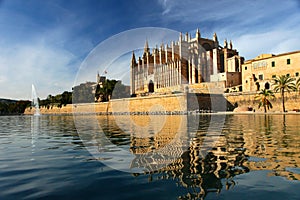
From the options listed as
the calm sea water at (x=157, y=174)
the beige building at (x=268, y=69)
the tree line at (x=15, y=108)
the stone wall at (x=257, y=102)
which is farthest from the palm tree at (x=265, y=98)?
the tree line at (x=15, y=108)

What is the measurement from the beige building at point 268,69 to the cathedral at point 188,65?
20.2 ft

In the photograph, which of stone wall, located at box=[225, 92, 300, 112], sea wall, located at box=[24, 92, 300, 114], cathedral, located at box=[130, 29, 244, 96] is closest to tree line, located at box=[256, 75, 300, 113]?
stone wall, located at box=[225, 92, 300, 112]

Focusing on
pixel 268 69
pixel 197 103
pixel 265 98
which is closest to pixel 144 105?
pixel 197 103

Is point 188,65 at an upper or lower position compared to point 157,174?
upper

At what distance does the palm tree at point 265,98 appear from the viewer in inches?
1671

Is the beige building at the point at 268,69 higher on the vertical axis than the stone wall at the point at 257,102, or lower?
higher

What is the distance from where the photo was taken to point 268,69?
51.6m

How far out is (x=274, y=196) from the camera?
3.77 m

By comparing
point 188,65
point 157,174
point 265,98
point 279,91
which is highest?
point 188,65

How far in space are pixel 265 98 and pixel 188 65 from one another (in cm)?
3568

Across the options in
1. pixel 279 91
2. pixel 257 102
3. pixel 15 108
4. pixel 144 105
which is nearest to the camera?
pixel 279 91

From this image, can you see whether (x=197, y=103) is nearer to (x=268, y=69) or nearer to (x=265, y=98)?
(x=265, y=98)

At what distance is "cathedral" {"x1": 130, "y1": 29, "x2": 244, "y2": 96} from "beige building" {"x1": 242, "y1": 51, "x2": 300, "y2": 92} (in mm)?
6159

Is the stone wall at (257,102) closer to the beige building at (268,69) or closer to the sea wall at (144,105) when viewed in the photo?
the beige building at (268,69)
